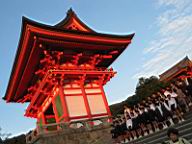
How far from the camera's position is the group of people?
460 inches

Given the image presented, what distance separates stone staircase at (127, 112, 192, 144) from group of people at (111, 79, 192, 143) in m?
0.52

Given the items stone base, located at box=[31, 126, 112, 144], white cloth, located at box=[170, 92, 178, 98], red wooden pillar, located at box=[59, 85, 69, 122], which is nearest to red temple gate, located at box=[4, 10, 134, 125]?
red wooden pillar, located at box=[59, 85, 69, 122]

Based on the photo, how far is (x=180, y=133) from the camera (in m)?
9.79

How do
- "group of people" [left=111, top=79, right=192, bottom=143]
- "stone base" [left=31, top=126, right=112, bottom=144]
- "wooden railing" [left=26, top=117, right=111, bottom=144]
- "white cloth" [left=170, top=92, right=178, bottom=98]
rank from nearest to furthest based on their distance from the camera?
"group of people" [left=111, top=79, right=192, bottom=143] → "white cloth" [left=170, top=92, right=178, bottom=98] → "stone base" [left=31, top=126, right=112, bottom=144] → "wooden railing" [left=26, top=117, right=111, bottom=144]

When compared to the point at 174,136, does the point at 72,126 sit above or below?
above

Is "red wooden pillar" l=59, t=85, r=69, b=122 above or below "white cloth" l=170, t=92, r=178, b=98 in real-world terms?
above

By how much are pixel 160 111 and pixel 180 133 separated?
2186mm

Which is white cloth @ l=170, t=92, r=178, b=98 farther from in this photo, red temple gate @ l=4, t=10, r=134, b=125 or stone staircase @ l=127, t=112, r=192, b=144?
red temple gate @ l=4, t=10, r=134, b=125

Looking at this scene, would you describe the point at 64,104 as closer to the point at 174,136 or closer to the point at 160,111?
the point at 160,111

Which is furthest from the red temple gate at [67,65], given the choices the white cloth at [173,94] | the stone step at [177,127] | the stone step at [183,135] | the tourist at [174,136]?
→ the tourist at [174,136]

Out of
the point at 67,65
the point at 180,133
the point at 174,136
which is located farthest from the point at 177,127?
the point at 67,65

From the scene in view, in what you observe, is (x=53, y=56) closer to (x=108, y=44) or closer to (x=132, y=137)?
(x=108, y=44)

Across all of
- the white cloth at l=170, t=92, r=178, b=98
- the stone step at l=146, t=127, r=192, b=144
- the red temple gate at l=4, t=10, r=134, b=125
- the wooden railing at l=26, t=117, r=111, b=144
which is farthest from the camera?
the red temple gate at l=4, t=10, r=134, b=125

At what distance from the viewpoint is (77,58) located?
697 inches
